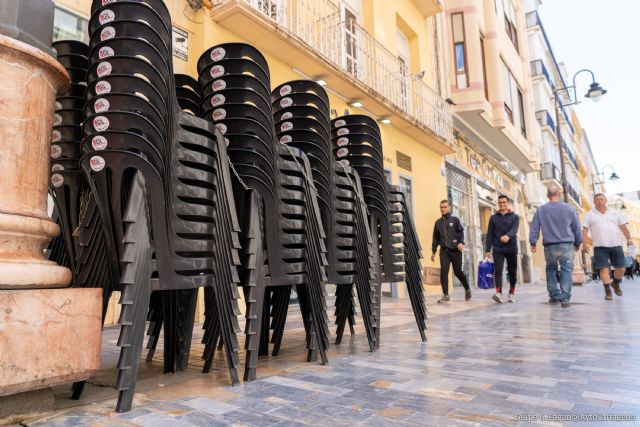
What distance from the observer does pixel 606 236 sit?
874cm

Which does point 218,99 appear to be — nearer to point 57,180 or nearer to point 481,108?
point 57,180

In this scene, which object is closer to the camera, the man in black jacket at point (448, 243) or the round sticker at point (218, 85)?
the round sticker at point (218, 85)

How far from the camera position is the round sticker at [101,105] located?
6.84ft

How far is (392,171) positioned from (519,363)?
866 centimetres

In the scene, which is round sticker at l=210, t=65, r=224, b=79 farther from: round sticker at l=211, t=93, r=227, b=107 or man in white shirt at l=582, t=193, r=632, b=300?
man in white shirt at l=582, t=193, r=632, b=300

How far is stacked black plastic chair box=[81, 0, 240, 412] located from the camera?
2031 millimetres

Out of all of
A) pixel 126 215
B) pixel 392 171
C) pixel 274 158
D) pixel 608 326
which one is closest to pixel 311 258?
pixel 274 158

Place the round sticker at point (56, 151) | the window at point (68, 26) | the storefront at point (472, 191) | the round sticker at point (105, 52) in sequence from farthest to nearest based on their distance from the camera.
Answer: the storefront at point (472, 191), the window at point (68, 26), the round sticker at point (56, 151), the round sticker at point (105, 52)

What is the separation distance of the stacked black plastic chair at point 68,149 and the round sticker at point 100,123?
1.81 feet

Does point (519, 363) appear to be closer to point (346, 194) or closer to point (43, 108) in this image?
point (346, 194)

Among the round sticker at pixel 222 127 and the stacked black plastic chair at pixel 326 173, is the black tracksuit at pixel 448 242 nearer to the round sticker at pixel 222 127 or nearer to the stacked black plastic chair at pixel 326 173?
the stacked black plastic chair at pixel 326 173

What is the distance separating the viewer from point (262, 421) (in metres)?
Answer: 1.86

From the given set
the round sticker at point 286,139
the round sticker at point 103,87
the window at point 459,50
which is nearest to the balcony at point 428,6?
the window at point 459,50

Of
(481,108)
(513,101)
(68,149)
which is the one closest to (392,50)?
(481,108)
